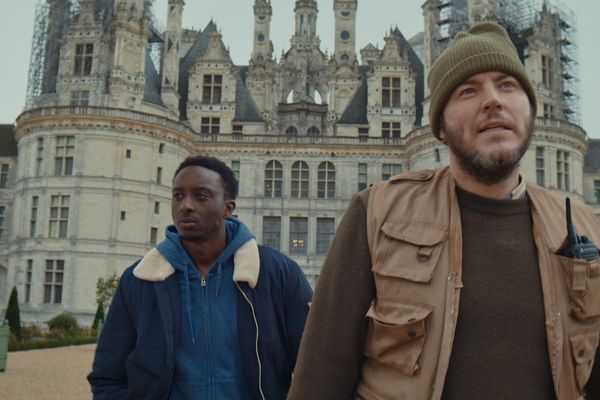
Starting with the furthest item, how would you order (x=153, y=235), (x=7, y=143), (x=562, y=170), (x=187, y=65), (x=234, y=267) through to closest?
(x=187, y=65)
(x=7, y=143)
(x=153, y=235)
(x=562, y=170)
(x=234, y=267)

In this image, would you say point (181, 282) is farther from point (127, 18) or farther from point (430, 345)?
point (127, 18)

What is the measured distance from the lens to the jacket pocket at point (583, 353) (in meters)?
1.87

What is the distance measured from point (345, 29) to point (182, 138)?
1433cm

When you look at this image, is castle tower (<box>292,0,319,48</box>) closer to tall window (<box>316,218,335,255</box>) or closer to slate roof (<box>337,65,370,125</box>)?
slate roof (<box>337,65,370,125</box>)

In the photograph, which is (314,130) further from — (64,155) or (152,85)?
(64,155)

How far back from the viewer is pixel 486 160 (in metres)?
1.97

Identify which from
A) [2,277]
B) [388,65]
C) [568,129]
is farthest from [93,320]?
[568,129]

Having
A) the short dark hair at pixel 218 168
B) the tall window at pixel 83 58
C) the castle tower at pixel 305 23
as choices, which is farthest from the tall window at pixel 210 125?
the short dark hair at pixel 218 168

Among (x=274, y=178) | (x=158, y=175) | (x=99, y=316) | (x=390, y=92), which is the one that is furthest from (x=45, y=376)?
(x=390, y=92)

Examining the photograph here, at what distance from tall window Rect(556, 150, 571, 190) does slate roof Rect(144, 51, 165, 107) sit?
2051 centimetres

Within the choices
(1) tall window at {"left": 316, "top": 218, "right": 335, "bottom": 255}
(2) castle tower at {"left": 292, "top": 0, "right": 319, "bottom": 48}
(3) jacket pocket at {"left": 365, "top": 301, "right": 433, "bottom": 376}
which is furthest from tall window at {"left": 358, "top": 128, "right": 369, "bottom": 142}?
(3) jacket pocket at {"left": 365, "top": 301, "right": 433, "bottom": 376}

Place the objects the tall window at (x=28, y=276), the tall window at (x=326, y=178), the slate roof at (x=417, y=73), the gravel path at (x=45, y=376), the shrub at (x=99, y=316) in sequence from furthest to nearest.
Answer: the slate roof at (x=417, y=73) < the tall window at (x=326, y=178) < the tall window at (x=28, y=276) < the shrub at (x=99, y=316) < the gravel path at (x=45, y=376)

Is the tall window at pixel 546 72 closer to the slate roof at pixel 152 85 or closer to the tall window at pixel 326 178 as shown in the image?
the tall window at pixel 326 178

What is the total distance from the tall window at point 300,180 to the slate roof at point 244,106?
3.77 metres
